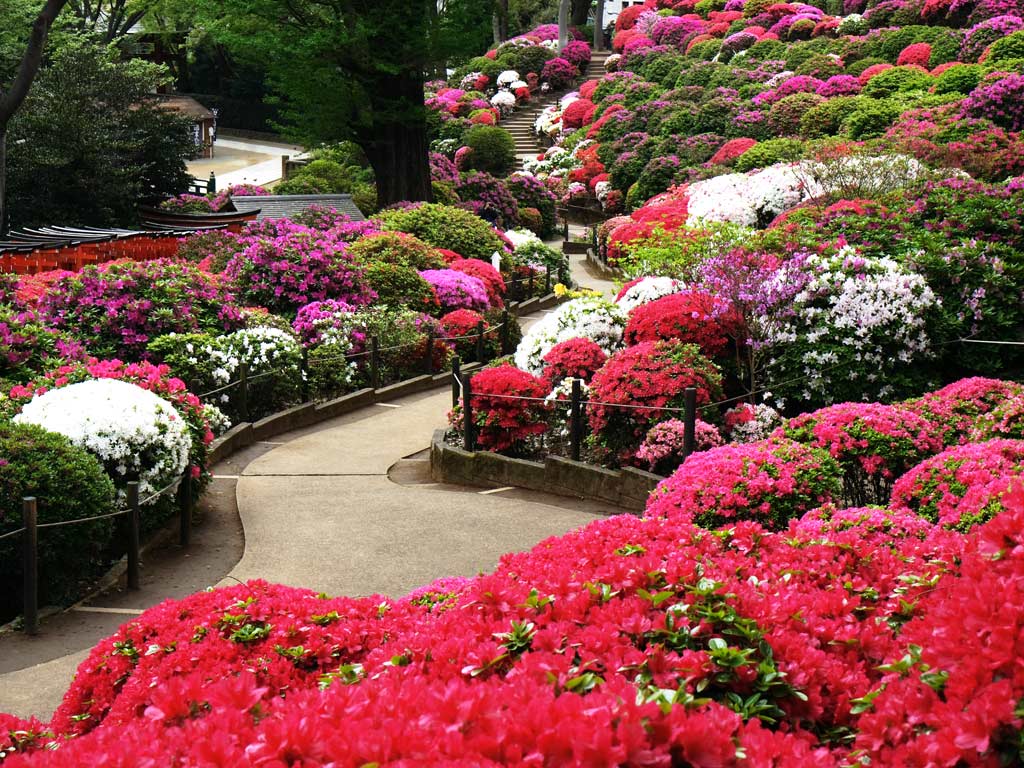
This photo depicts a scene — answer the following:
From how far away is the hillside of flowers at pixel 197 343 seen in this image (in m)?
7.68

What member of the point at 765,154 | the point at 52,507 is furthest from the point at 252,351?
the point at 765,154

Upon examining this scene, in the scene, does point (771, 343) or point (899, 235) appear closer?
point (771, 343)

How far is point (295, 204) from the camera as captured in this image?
2638 centimetres

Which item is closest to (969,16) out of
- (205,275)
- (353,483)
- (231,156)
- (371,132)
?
(371,132)

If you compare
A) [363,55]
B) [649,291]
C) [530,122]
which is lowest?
[649,291]

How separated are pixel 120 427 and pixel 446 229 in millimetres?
15179

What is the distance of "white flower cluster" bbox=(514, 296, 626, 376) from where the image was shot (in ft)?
42.2

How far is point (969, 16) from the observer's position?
35000 mm

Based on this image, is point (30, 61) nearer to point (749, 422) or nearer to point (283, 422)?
point (283, 422)

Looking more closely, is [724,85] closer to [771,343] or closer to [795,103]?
[795,103]

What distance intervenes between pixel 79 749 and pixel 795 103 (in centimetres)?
3015

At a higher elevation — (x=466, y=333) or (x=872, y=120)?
(x=872, y=120)

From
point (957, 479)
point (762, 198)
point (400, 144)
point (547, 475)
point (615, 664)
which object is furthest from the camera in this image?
point (400, 144)

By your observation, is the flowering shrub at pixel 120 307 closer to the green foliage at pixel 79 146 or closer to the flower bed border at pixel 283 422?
the flower bed border at pixel 283 422
